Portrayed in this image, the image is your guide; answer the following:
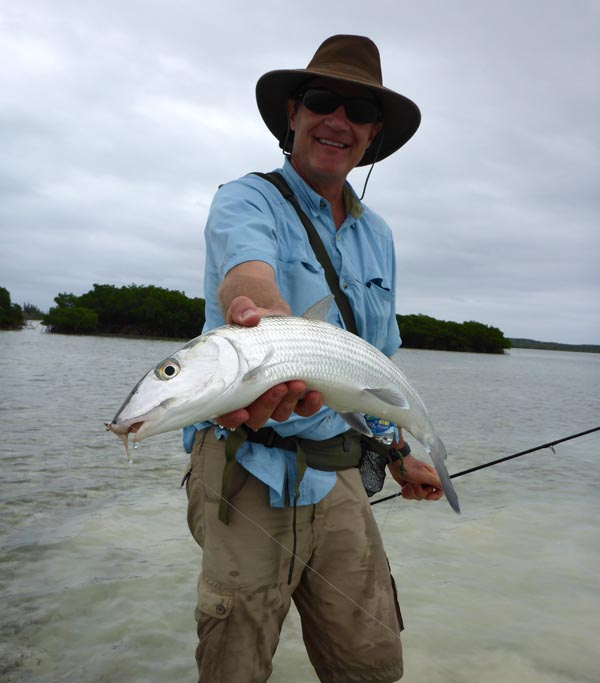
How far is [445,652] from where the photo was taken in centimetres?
424

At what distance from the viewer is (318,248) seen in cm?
305

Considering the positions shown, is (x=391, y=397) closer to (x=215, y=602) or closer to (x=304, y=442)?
(x=304, y=442)

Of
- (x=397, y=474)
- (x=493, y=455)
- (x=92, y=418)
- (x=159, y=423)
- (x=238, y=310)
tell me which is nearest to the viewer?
(x=159, y=423)

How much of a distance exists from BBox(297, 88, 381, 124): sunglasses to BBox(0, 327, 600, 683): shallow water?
12.2 ft

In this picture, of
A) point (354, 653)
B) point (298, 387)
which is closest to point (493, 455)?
point (354, 653)

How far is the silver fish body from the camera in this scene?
6.46 feet

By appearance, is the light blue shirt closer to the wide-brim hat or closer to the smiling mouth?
the smiling mouth

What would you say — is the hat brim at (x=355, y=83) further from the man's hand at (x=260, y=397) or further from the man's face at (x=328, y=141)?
the man's hand at (x=260, y=397)

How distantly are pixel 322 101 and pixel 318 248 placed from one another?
2.97 ft

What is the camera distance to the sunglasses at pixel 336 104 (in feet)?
10.7

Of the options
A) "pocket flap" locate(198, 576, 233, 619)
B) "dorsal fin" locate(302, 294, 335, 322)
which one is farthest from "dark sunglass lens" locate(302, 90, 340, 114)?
"pocket flap" locate(198, 576, 233, 619)

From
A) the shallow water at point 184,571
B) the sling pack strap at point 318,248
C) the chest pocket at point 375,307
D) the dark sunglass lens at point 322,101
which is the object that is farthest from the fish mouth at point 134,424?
the shallow water at point 184,571

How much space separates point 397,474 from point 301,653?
167cm

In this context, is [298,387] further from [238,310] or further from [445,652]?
[445,652]
